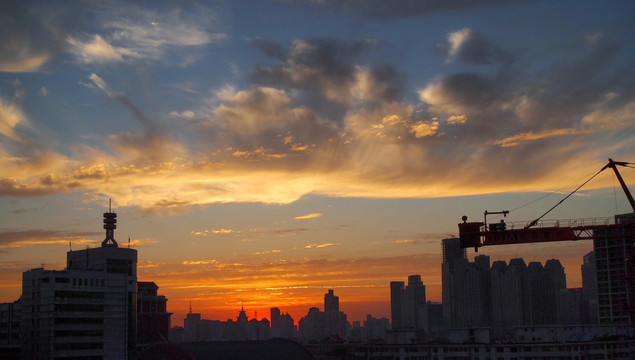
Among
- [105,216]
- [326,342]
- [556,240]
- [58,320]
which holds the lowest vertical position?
[326,342]

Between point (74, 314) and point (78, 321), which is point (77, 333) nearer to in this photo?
point (78, 321)

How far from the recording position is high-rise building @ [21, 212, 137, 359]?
100 m

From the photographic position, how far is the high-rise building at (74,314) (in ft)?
330

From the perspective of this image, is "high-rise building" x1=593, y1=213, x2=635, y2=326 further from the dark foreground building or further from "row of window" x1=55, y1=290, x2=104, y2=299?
"row of window" x1=55, y1=290, x2=104, y2=299

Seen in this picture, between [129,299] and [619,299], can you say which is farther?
[619,299]

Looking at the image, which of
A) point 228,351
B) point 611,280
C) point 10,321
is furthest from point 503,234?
point 611,280

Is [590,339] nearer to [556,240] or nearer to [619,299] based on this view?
[556,240]

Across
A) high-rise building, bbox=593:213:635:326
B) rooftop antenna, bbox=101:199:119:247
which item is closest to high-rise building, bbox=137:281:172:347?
rooftop antenna, bbox=101:199:119:247

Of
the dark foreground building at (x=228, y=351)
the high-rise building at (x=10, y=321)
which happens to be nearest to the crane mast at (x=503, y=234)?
the dark foreground building at (x=228, y=351)

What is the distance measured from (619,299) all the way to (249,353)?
119 metres

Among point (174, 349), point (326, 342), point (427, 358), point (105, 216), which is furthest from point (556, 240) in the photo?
point (326, 342)

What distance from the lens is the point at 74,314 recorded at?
10275 centimetres

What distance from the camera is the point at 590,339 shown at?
12275 cm

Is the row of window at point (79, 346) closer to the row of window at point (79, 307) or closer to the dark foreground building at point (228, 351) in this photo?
the row of window at point (79, 307)
